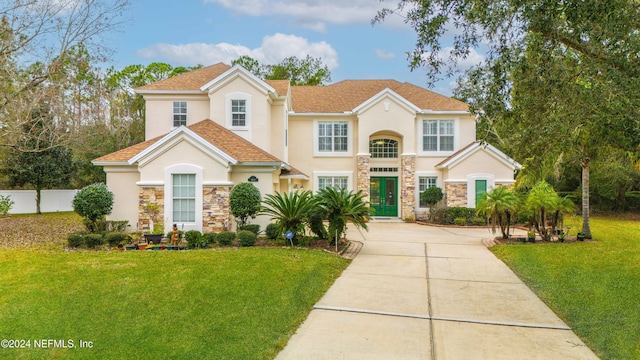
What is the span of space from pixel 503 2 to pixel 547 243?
9774 millimetres

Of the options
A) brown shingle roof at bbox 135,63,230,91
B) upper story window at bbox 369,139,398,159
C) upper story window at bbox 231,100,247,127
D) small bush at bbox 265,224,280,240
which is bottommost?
small bush at bbox 265,224,280,240

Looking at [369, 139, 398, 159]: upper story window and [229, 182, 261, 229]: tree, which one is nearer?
[229, 182, 261, 229]: tree

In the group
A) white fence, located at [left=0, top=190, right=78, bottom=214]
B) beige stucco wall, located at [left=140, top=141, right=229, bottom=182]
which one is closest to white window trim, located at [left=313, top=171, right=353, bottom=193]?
beige stucco wall, located at [left=140, top=141, right=229, bottom=182]

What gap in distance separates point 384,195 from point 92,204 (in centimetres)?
1512

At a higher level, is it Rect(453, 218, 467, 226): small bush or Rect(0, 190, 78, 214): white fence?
Rect(0, 190, 78, 214): white fence

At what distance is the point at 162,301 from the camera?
22.5ft

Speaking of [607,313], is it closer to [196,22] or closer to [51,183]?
[196,22]

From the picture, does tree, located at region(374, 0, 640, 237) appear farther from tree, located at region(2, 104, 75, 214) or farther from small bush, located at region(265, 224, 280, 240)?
tree, located at region(2, 104, 75, 214)

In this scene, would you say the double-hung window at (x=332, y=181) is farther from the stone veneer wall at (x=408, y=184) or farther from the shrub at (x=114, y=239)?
the shrub at (x=114, y=239)

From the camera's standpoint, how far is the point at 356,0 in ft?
28.2

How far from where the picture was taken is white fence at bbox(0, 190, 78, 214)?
27.0m

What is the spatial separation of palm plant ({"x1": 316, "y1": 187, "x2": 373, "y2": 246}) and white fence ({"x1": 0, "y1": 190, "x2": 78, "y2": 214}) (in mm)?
22087

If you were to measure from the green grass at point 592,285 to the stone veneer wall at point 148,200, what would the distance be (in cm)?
1155

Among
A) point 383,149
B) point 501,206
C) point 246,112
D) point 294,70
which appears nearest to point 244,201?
point 246,112
